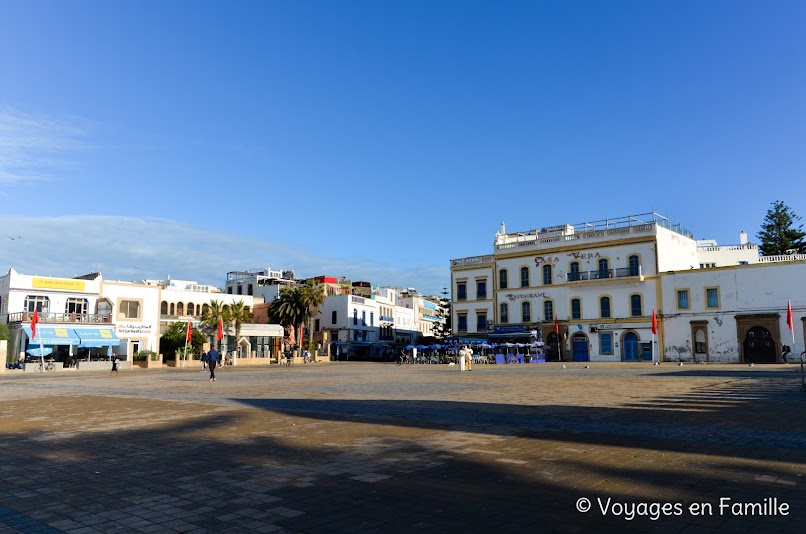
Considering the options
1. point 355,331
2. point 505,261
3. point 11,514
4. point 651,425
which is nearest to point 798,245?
point 505,261

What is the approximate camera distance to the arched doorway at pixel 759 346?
4784 cm

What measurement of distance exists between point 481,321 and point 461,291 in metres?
4.29


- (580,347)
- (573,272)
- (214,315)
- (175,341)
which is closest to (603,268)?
(573,272)

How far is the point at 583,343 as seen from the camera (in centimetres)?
5869

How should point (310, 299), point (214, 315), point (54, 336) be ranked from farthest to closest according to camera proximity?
point (310, 299), point (214, 315), point (54, 336)

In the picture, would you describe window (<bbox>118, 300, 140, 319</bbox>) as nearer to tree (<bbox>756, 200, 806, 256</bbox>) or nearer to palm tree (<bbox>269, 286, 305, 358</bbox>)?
Answer: palm tree (<bbox>269, 286, 305, 358</bbox>)

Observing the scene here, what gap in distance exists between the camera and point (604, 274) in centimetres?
5744

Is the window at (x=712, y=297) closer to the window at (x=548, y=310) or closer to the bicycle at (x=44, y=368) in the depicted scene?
the window at (x=548, y=310)

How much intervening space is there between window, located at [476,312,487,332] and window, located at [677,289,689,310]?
20.1 meters

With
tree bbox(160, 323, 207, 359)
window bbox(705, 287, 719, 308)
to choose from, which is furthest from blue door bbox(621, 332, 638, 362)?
tree bbox(160, 323, 207, 359)

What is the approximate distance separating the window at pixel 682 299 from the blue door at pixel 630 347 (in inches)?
195

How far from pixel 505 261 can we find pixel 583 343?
1196 centimetres

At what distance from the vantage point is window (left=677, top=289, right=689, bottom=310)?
52406 millimetres

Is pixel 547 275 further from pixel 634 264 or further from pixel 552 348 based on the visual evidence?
pixel 634 264
